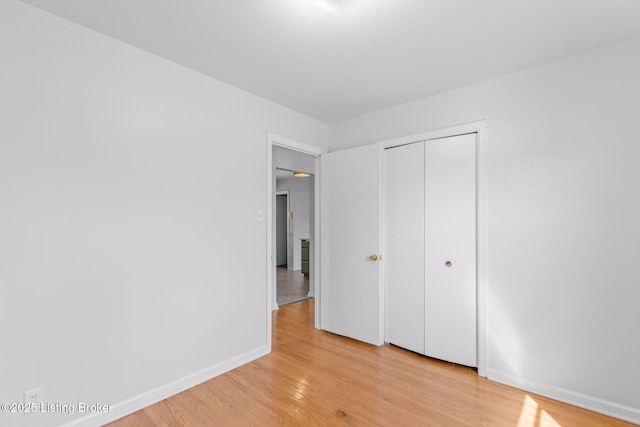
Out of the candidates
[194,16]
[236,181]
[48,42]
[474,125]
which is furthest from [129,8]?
[474,125]

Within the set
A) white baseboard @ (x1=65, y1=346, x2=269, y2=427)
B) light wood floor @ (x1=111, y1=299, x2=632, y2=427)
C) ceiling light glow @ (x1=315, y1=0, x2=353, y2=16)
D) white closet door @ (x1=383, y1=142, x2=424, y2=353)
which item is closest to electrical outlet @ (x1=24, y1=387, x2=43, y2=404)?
white baseboard @ (x1=65, y1=346, x2=269, y2=427)

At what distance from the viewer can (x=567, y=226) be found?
2197 mm

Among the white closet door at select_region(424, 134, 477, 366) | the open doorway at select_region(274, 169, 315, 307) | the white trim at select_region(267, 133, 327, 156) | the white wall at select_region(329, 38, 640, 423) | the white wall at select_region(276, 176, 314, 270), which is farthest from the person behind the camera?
the white wall at select_region(276, 176, 314, 270)

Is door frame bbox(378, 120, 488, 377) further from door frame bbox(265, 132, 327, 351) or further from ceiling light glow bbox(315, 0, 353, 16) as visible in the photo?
door frame bbox(265, 132, 327, 351)

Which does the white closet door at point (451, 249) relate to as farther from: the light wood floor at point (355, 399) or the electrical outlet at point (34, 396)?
the electrical outlet at point (34, 396)

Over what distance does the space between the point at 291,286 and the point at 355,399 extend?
3993 millimetres

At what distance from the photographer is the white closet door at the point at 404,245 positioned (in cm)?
299

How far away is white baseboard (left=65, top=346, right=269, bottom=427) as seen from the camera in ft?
6.18

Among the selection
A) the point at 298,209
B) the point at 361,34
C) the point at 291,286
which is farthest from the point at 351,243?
the point at 298,209

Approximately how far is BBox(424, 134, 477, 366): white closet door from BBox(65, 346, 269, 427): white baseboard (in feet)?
5.89

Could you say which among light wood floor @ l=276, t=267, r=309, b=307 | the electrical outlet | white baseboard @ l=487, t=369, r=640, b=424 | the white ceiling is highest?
the white ceiling

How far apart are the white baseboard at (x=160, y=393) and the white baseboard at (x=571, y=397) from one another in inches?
85.0

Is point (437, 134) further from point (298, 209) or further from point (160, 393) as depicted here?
point (298, 209)

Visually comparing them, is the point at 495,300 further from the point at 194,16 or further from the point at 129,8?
the point at 129,8
